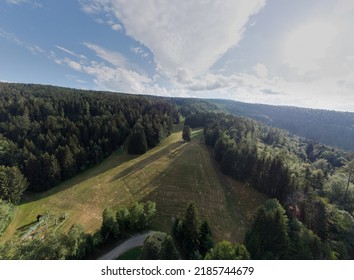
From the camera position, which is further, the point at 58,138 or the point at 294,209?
the point at 58,138

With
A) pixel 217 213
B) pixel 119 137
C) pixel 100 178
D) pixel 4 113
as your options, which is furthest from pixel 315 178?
pixel 4 113

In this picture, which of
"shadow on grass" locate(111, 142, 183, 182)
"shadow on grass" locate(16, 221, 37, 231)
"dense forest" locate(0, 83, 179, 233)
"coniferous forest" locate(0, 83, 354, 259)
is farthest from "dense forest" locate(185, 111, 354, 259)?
"shadow on grass" locate(16, 221, 37, 231)

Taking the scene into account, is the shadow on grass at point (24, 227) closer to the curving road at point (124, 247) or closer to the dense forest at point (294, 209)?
the curving road at point (124, 247)

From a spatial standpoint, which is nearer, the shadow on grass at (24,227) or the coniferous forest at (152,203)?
the coniferous forest at (152,203)

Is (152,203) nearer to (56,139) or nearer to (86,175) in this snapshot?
(86,175)

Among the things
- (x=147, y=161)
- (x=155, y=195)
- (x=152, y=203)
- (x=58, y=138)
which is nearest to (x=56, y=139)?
(x=58, y=138)

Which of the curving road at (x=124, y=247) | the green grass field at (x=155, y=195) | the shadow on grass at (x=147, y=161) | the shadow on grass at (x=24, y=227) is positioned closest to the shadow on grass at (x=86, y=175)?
the green grass field at (x=155, y=195)
